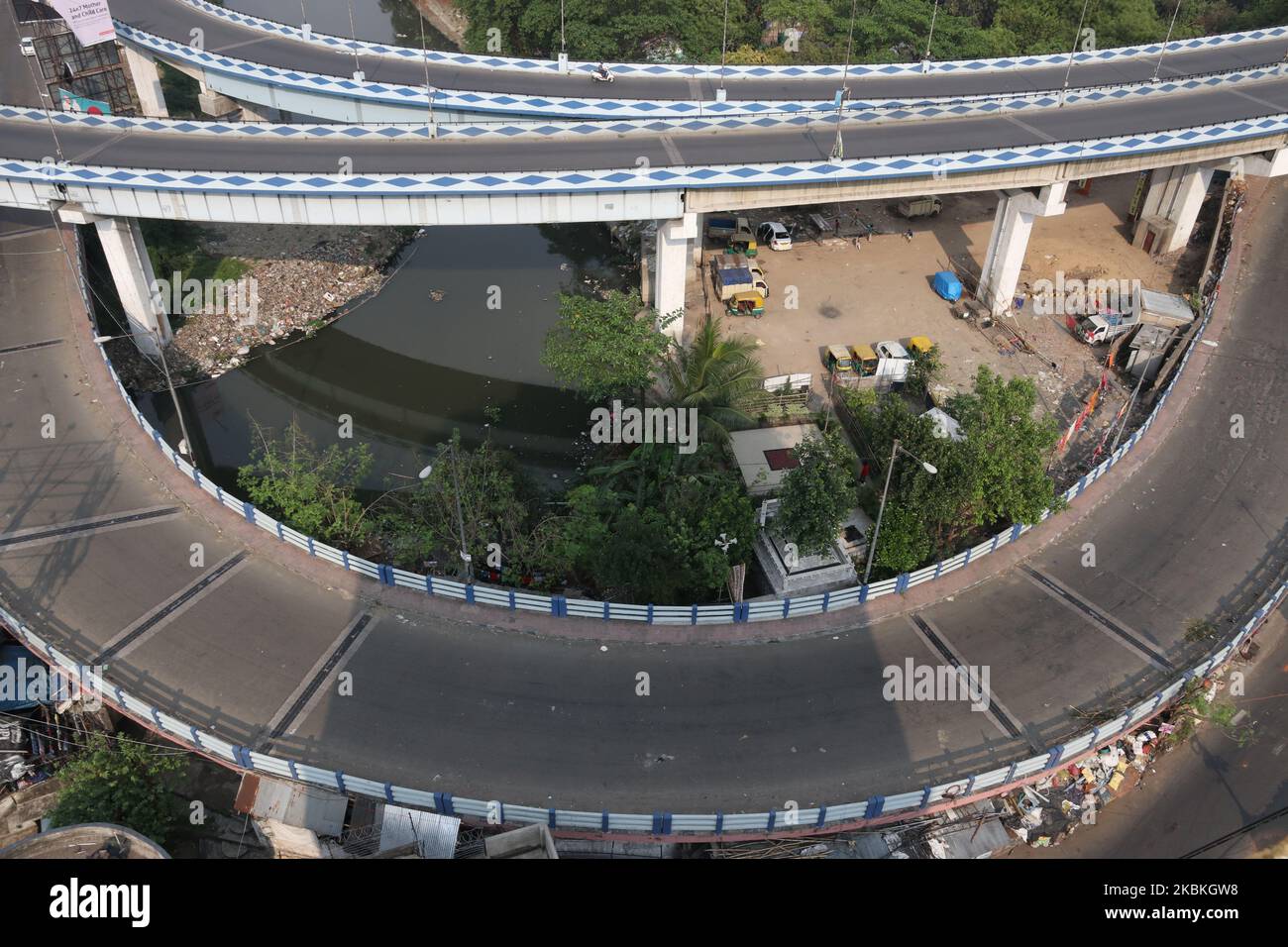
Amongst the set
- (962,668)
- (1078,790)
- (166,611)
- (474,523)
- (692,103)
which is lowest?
(1078,790)

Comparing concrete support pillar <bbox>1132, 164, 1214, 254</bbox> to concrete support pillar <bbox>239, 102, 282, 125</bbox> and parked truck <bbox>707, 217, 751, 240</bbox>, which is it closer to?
parked truck <bbox>707, 217, 751, 240</bbox>

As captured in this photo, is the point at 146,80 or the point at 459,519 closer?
the point at 459,519

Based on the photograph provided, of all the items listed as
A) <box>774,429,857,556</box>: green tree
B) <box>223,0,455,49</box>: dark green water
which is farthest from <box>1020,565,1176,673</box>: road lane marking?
<box>223,0,455,49</box>: dark green water

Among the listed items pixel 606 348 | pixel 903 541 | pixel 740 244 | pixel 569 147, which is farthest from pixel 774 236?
pixel 903 541

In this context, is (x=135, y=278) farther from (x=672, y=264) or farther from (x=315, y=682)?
(x=315, y=682)

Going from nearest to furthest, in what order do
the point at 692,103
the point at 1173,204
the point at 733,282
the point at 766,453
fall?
the point at 766,453
the point at 692,103
the point at 733,282
the point at 1173,204

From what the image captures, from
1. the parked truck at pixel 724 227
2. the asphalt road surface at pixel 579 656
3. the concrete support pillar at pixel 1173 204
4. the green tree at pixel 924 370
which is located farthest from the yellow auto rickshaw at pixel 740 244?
the asphalt road surface at pixel 579 656

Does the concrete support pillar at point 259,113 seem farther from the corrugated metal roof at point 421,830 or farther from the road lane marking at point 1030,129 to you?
the corrugated metal roof at point 421,830
